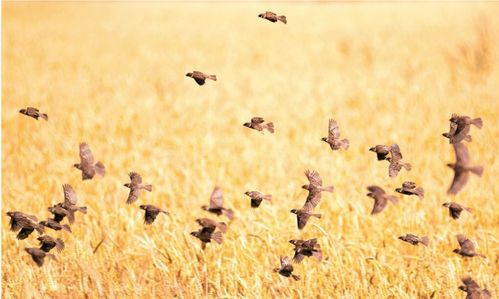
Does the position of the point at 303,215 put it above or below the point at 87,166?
below

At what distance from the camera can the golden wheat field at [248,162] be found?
3498 mm

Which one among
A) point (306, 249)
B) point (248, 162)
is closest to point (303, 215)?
point (306, 249)

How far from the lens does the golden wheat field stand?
11.5ft

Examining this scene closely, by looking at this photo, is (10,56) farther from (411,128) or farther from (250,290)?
(250,290)

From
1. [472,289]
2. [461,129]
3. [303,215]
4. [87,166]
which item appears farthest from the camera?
[87,166]

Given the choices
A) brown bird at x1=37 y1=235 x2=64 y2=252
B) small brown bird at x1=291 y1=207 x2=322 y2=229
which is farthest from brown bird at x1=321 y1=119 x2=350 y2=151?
brown bird at x1=37 y1=235 x2=64 y2=252

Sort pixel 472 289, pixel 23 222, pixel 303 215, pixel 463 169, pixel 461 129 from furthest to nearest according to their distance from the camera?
1. pixel 23 222
2. pixel 303 215
3. pixel 472 289
4. pixel 461 129
5. pixel 463 169

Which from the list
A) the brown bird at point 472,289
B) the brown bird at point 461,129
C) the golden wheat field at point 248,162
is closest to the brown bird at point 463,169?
the brown bird at point 461,129

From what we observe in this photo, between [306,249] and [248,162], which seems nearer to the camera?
[306,249]

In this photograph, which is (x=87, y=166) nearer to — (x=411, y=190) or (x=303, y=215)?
(x=303, y=215)

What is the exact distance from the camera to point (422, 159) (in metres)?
5.84

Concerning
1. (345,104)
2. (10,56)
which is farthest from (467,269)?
(10,56)

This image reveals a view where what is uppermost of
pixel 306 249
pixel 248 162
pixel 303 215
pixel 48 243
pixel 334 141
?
pixel 248 162

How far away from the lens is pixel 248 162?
19.2 feet
